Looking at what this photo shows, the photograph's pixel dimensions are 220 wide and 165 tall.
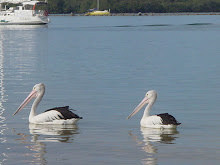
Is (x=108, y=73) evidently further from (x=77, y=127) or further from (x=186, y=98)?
(x=77, y=127)

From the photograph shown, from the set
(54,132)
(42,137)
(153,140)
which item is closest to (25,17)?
(54,132)

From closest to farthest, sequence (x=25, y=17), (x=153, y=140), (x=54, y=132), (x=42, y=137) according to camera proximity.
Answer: (x=153, y=140) < (x=42, y=137) < (x=54, y=132) < (x=25, y=17)

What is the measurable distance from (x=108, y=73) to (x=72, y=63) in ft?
24.3

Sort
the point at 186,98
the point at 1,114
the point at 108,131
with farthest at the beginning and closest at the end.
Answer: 1. the point at 186,98
2. the point at 1,114
3. the point at 108,131

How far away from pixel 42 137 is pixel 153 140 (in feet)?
8.22

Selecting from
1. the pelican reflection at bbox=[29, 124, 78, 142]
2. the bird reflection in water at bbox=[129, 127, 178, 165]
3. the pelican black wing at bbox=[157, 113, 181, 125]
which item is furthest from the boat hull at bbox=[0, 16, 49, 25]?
the pelican black wing at bbox=[157, 113, 181, 125]

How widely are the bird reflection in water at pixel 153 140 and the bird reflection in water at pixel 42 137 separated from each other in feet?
5.04

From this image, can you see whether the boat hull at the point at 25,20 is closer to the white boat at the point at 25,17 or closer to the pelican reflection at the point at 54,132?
the white boat at the point at 25,17

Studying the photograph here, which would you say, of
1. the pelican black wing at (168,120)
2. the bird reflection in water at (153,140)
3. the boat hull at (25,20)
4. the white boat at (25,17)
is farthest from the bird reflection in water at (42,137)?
the boat hull at (25,20)

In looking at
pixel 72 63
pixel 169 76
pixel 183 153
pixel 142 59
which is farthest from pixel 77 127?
pixel 142 59

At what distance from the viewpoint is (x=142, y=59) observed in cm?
4628

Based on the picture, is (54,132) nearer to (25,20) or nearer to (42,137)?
(42,137)

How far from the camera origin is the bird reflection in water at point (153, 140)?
1489cm

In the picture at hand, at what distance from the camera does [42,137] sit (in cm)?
1750
